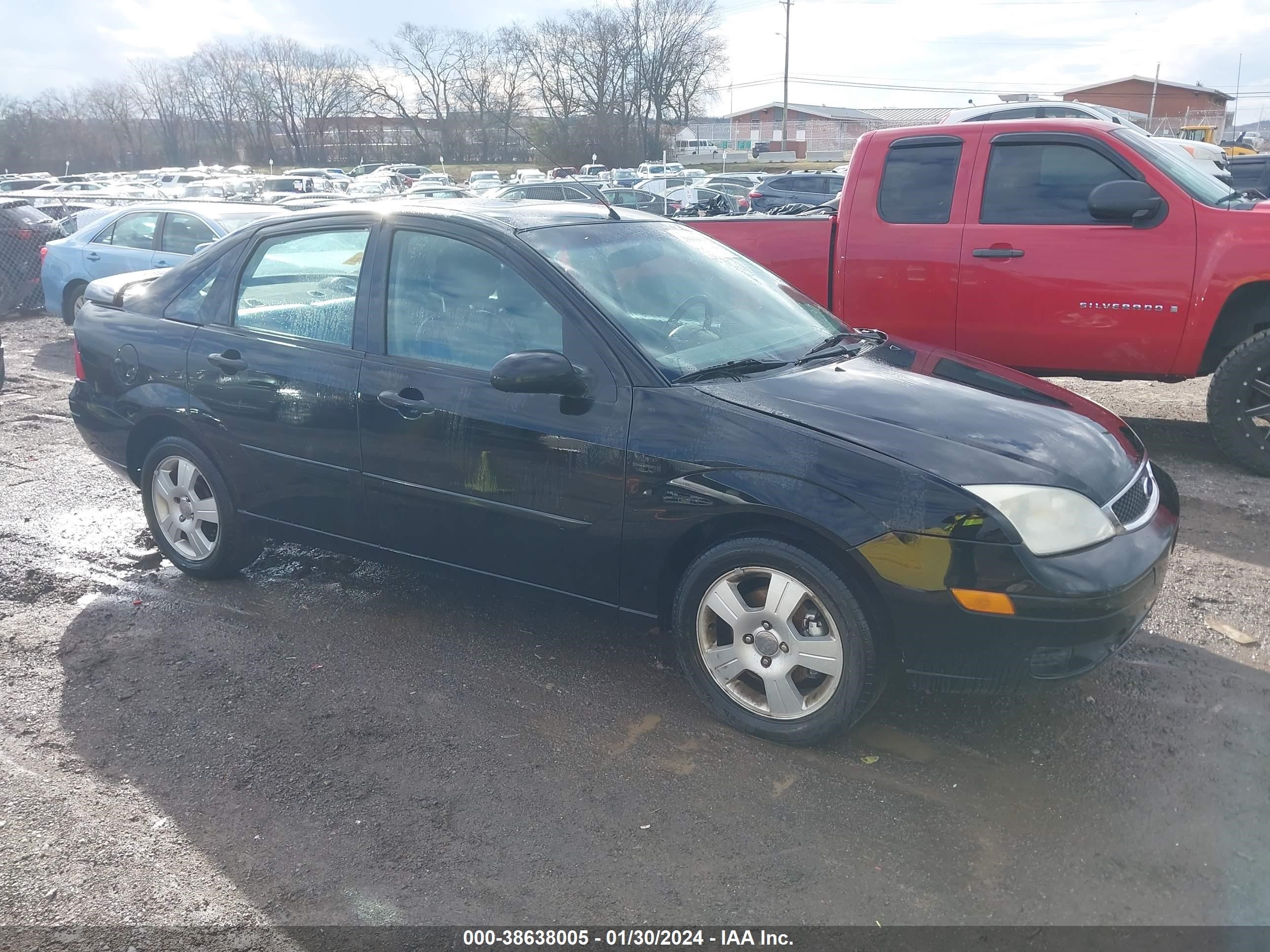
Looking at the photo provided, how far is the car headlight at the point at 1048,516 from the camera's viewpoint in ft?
9.50

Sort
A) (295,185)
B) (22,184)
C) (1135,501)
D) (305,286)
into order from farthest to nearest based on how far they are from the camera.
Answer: (22,184)
(295,185)
(305,286)
(1135,501)

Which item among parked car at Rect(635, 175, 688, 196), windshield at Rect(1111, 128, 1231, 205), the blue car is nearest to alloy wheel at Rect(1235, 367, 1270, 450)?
windshield at Rect(1111, 128, 1231, 205)

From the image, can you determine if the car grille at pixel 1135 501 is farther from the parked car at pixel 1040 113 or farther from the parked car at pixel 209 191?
the parked car at pixel 209 191

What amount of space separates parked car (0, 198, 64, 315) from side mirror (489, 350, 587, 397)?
13300 mm

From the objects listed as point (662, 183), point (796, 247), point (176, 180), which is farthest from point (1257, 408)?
point (176, 180)

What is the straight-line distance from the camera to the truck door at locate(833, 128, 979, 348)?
20.2 feet

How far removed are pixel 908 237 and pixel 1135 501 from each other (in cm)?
339

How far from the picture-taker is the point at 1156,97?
67.2 m

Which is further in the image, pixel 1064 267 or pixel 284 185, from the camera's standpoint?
pixel 284 185

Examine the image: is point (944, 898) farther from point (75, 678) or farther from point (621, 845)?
point (75, 678)

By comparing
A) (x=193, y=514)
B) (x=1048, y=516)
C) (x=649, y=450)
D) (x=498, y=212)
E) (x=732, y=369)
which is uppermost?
(x=498, y=212)

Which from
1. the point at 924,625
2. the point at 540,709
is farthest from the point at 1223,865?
the point at 540,709

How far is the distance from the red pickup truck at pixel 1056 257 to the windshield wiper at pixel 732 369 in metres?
2.97

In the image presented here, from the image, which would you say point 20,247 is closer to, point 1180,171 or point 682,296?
point 682,296
